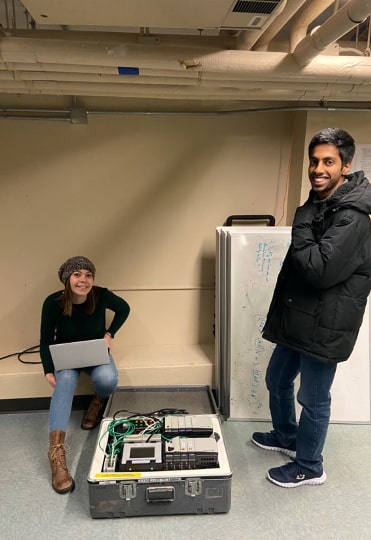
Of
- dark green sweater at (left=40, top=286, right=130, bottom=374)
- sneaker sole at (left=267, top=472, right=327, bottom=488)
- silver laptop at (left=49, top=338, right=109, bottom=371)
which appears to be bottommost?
sneaker sole at (left=267, top=472, right=327, bottom=488)

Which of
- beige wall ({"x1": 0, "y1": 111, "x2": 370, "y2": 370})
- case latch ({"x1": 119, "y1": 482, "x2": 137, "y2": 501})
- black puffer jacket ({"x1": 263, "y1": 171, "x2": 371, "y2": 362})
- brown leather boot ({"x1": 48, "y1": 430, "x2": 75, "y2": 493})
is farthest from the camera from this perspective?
beige wall ({"x1": 0, "y1": 111, "x2": 370, "y2": 370})

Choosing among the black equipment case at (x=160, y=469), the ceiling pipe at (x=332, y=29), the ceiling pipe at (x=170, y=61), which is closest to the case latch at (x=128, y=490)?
the black equipment case at (x=160, y=469)

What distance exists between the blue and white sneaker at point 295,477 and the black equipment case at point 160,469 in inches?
11.7

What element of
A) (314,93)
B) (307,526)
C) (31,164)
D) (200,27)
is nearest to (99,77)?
(200,27)

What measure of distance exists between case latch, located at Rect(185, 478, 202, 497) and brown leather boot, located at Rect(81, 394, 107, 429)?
855 mm

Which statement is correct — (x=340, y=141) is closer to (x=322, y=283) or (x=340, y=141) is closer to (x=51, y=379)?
(x=322, y=283)

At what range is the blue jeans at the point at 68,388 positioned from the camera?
75.5 inches

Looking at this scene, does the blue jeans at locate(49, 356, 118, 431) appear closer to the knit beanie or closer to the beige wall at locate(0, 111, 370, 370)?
the knit beanie

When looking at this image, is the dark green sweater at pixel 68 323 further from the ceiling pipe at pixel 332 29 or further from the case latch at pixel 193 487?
the ceiling pipe at pixel 332 29

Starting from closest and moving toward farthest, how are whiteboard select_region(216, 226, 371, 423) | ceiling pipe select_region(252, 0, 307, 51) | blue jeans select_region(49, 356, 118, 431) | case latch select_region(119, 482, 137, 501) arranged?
ceiling pipe select_region(252, 0, 307, 51) → case latch select_region(119, 482, 137, 501) → blue jeans select_region(49, 356, 118, 431) → whiteboard select_region(216, 226, 371, 423)

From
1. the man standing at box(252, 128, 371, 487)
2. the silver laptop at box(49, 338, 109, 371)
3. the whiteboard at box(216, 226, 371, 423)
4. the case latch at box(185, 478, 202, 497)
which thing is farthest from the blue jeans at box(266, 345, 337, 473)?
the silver laptop at box(49, 338, 109, 371)

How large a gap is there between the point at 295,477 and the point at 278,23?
1968mm

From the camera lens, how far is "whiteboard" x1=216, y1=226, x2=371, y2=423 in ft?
7.24

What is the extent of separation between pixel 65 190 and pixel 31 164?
257 millimetres
